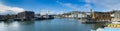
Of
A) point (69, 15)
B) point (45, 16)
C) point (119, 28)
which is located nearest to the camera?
point (119, 28)

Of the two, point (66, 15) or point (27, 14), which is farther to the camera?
point (66, 15)

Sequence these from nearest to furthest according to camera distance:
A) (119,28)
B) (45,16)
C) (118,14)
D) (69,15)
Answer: (119,28), (118,14), (45,16), (69,15)

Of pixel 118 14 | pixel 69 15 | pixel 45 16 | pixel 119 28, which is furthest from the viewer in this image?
pixel 69 15

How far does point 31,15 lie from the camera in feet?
89.5

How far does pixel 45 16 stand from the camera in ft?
97.4

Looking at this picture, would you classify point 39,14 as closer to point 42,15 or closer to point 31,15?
point 42,15

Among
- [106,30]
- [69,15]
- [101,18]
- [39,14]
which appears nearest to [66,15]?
[69,15]

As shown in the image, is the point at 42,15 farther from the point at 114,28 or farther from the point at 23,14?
the point at 114,28

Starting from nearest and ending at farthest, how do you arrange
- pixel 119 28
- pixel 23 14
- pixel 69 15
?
pixel 119 28, pixel 23 14, pixel 69 15

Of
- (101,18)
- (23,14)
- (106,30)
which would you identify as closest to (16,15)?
(23,14)

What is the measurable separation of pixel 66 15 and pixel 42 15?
371 centimetres

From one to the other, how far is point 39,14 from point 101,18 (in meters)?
14.7

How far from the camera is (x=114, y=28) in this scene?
478 centimetres

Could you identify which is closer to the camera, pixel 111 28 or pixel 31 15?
pixel 111 28
